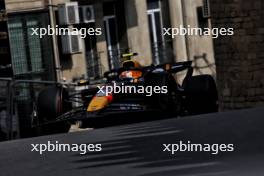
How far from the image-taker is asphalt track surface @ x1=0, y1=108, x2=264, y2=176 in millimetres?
1871

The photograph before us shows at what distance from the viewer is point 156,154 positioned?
2.09 metres

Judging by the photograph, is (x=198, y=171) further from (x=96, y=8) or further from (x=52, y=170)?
(x=96, y=8)

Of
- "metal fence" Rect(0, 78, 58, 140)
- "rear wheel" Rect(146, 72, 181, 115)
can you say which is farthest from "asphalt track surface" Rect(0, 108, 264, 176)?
"metal fence" Rect(0, 78, 58, 140)

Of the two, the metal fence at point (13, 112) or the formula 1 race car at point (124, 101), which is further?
the metal fence at point (13, 112)

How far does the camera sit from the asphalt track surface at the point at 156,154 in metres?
1.87

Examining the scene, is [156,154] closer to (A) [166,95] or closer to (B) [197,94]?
(B) [197,94]

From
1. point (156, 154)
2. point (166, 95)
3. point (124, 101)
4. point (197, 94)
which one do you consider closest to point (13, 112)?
point (124, 101)

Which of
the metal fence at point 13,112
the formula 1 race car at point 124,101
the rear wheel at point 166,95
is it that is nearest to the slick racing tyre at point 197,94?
the formula 1 race car at point 124,101

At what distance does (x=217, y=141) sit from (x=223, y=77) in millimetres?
10591

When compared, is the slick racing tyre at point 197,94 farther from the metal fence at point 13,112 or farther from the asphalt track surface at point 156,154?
the metal fence at point 13,112

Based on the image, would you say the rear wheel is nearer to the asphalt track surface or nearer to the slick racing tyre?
the slick racing tyre

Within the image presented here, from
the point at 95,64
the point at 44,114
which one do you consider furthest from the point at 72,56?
the point at 44,114

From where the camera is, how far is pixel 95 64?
18703mm

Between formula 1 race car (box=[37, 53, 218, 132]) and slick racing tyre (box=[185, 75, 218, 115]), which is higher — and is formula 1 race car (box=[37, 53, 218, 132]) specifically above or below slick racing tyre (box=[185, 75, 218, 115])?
below
